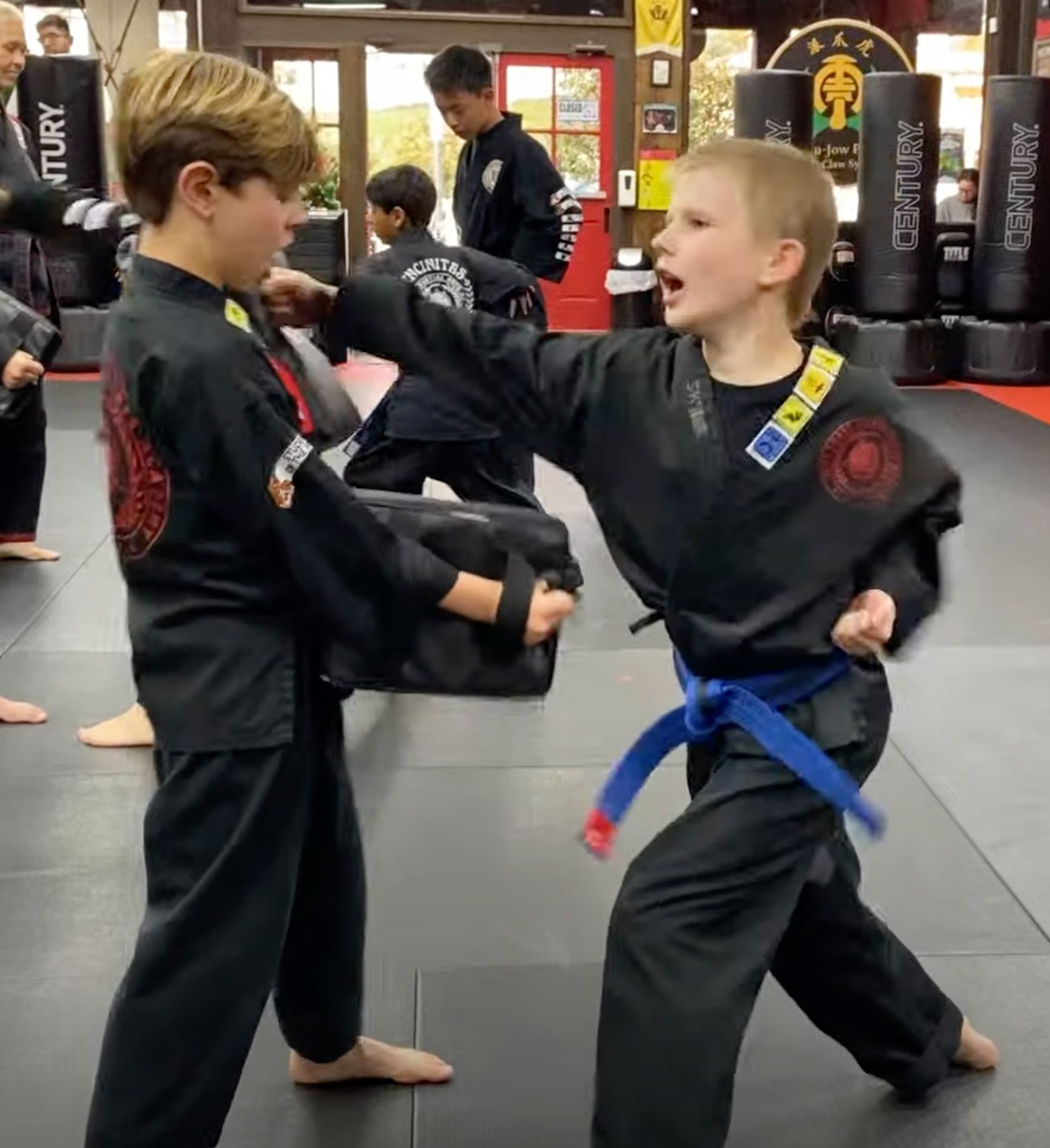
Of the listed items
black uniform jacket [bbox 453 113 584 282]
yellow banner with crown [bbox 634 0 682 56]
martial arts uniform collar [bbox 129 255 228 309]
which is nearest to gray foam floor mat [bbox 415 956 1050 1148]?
martial arts uniform collar [bbox 129 255 228 309]

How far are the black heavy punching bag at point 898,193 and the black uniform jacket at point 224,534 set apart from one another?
27.3 feet

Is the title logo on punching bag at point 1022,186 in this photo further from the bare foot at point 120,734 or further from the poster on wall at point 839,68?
the bare foot at point 120,734

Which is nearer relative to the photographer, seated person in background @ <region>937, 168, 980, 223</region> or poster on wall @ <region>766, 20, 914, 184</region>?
seated person in background @ <region>937, 168, 980, 223</region>

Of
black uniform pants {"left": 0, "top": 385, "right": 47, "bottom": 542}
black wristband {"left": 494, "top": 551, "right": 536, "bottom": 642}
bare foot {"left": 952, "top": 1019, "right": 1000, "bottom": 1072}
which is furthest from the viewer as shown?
black uniform pants {"left": 0, "top": 385, "right": 47, "bottom": 542}

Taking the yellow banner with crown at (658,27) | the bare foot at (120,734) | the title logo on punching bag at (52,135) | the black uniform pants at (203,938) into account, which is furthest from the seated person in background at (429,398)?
the yellow banner with crown at (658,27)

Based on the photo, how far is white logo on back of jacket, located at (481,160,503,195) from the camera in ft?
17.5

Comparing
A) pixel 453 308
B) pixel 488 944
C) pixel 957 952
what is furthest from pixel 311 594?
pixel 957 952

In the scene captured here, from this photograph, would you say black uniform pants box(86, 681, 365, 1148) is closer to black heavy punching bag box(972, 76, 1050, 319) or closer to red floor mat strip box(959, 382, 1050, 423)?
red floor mat strip box(959, 382, 1050, 423)

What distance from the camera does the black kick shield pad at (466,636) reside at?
1.78 meters

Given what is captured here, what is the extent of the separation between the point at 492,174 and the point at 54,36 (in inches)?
238

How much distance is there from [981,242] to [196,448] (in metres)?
8.86

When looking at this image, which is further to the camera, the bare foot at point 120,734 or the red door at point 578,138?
the red door at point 578,138

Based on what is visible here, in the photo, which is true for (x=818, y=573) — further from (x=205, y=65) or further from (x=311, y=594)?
(x=205, y=65)

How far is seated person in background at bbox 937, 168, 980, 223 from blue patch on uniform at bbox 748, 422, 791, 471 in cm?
1008
